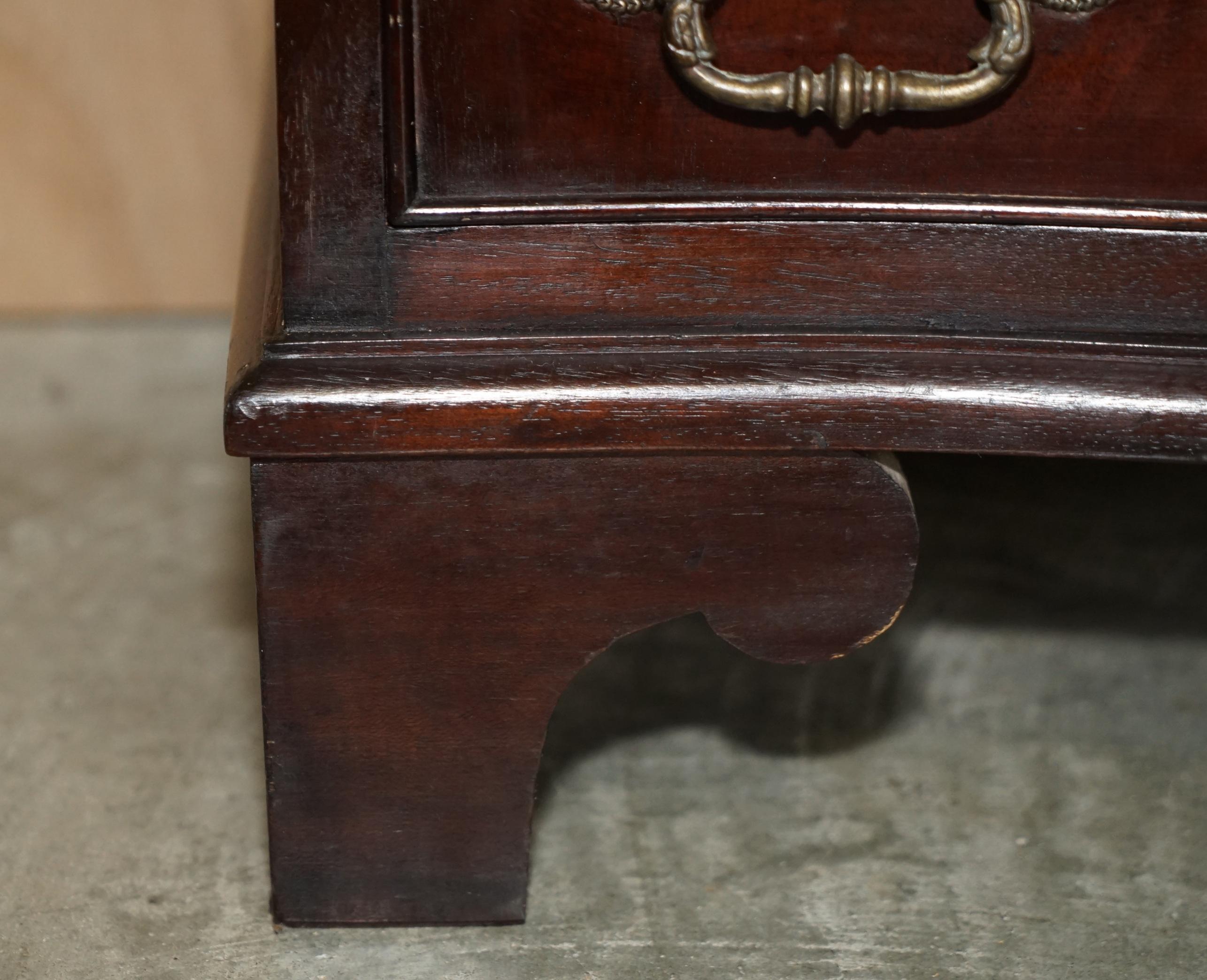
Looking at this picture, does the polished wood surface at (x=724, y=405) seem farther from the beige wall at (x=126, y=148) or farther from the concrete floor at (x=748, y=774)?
the beige wall at (x=126, y=148)

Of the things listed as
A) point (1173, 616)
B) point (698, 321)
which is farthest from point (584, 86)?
point (1173, 616)

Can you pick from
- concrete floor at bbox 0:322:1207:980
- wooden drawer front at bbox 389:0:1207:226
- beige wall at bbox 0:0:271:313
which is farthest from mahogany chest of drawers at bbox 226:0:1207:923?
beige wall at bbox 0:0:271:313

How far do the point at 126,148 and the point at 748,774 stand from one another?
2.93 ft

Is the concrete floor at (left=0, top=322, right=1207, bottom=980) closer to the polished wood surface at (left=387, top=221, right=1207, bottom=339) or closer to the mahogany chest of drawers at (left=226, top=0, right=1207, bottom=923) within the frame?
the mahogany chest of drawers at (left=226, top=0, right=1207, bottom=923)

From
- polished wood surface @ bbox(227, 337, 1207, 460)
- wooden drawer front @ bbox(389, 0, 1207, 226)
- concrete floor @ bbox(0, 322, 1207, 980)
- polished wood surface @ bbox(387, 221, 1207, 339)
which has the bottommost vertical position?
concrete floor @ bbox(0, 322, 1207, 980)

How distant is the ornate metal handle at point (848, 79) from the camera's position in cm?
49

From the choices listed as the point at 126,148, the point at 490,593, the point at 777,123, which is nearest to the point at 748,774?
the point at 490,593

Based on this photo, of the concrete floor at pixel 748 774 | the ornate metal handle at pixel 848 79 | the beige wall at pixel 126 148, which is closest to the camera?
the ornate metal handle at pixel 848 79

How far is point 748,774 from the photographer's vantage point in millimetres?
751

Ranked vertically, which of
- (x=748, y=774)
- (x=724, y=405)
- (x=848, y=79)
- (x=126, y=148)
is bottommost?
(x=748, y=774)

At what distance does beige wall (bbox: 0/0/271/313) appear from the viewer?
1256mm

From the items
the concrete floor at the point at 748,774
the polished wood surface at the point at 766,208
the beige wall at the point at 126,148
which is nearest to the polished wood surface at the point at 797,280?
the polished wood surface at the point at 766,208

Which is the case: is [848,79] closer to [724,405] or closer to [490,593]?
[724,405]

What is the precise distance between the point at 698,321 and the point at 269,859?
0.30 metres
